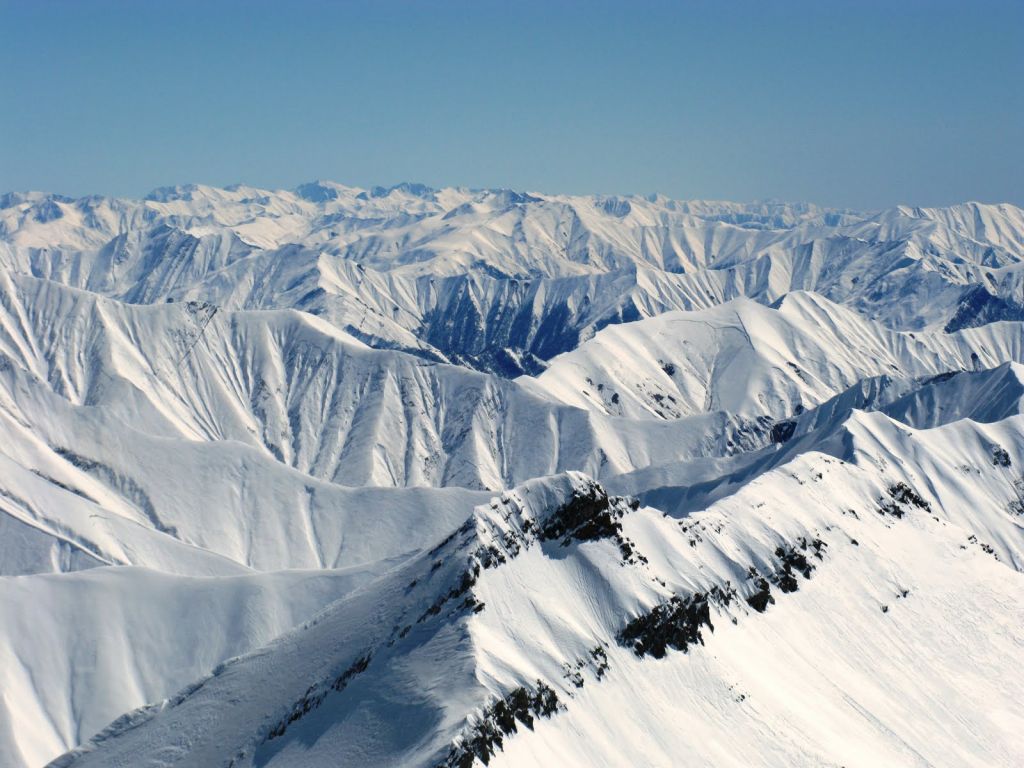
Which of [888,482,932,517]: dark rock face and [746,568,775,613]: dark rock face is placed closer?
[746,568,775,613]: dark rock face

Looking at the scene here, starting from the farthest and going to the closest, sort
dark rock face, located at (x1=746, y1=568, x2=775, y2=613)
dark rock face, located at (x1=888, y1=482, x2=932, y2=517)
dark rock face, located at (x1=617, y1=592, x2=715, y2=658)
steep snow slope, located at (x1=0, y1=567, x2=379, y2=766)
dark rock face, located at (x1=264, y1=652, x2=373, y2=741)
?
steep snow slope, located at (x1=0, y1=567, x2=379, y2=766) → dark rock face, located at (x1=888, y1=482, x2=932, y2=517) → dark rock face, located at (x1=746, y1=568, x2=775, y2=613) → dark rock face, located at (x1=617, y1=592, x2=715, y2=658) → dark rock face, located at (x1=264, y1=652, x2=373, y2=741)

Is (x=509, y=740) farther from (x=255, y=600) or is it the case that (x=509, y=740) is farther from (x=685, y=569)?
(x=255, y=600)

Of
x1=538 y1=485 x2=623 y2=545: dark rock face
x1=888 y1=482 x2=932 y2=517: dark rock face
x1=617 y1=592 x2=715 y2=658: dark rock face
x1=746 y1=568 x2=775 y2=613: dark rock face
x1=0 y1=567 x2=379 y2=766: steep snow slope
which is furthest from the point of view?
x1=0 y1=567 x2=379 y2=766: steep snow slope

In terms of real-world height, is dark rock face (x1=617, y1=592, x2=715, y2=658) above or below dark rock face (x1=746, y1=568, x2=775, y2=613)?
above

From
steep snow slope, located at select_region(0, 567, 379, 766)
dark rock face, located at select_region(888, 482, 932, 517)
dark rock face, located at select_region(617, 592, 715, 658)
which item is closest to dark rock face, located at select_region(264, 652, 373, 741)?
dark rock face, located at select_region(617, 592, 715, 658)

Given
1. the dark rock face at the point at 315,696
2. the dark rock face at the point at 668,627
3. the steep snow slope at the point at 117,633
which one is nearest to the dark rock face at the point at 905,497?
the dark rock face at the point at 668,627

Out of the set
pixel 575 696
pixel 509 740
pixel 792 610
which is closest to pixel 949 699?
pixel 792 610

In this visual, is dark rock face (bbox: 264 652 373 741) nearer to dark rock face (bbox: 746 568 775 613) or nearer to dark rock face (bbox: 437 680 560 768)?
dark rock face (bbox: 437 680 560 768)

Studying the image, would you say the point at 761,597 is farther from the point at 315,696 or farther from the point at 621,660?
the point at 315,696
